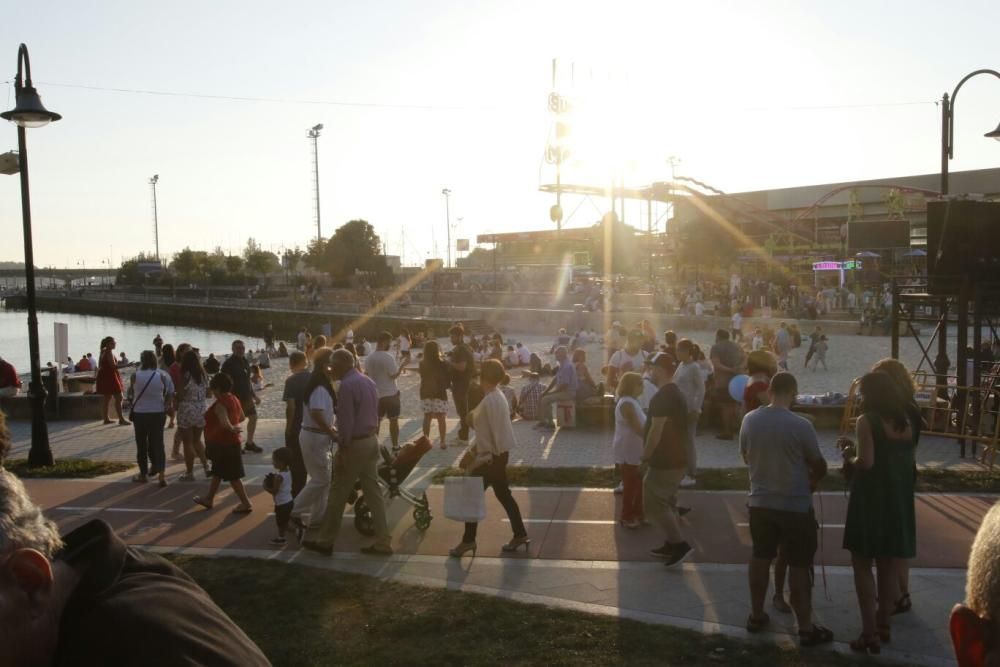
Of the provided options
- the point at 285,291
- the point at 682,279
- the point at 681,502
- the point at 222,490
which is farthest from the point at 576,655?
the point at 285,291

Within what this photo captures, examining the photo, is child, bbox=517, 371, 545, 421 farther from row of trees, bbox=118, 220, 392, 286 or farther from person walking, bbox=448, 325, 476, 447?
row of trees, bbox=118, 220, 392, 286

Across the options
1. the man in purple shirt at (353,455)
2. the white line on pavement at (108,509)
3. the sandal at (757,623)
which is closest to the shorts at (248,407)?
the white line on pavement at (108,509)

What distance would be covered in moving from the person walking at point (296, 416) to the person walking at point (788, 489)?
16.7 feet

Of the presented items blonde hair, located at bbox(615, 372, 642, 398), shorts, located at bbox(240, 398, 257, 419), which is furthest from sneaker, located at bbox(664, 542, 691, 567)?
shorts, located at bbox(240, 398, 257, 419)

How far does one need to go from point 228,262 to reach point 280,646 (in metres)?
123

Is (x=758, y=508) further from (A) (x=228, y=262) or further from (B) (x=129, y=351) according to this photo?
(A) (x=228, y=262)

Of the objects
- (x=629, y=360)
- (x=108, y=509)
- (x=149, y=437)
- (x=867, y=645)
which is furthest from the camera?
(x=629, y=360)

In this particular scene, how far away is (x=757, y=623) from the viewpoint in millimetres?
5988

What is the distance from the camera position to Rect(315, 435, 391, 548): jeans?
7.92m

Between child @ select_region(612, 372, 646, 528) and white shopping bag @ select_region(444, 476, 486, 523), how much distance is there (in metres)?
1.56

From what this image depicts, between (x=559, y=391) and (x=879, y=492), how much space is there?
9.27 meters

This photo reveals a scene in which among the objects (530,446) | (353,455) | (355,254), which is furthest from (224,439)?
(355,254)

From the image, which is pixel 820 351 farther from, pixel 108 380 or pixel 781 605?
pixel 781 605

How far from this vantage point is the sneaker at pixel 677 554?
7.35 metres
